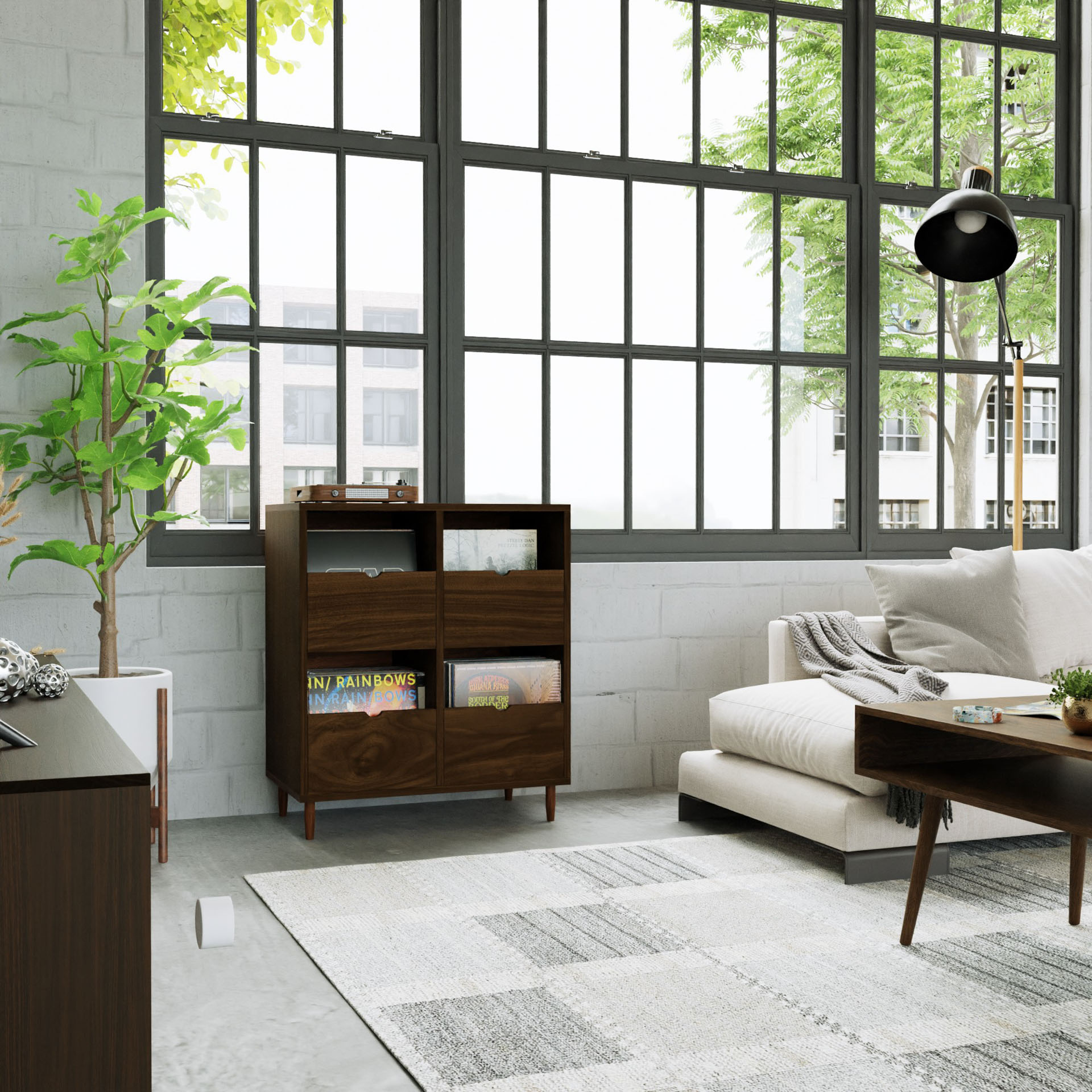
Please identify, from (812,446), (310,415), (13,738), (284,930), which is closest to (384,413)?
(310,415)

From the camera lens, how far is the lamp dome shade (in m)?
4.12

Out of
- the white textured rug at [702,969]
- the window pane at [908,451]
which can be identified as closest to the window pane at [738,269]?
the window pane at [908,451]

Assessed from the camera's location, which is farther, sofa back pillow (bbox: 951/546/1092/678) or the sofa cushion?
sofa back pillow (bbox: 951/546/1092/678)

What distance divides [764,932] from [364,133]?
2.90 m

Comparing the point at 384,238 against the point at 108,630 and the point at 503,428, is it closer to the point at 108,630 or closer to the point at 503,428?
Answer: the point at 503,428

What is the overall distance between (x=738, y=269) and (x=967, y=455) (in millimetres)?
1301

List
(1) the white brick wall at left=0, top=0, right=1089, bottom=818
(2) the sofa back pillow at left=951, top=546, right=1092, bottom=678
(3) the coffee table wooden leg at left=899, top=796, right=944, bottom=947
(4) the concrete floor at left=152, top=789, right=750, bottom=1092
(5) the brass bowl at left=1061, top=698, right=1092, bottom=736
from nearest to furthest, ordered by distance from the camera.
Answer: (4) the concrete floor at left=152, top=789, right=750, bottom=1092 < (5) the brass bowl at left=1061, top=698, right=1092, bottom=736 < (3) the coffee table wooden leg at left=899, top=796, right=944, bottom=947 < (1) the white brick wall at left=0, top=0, right=1089, bottom=818 < (2) the sofa back pillow at left=951, top=546, right=1092, bottom=678

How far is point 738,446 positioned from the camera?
4660mm

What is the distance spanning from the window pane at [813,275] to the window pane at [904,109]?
1.02 ft

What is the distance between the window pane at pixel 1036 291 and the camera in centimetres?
516

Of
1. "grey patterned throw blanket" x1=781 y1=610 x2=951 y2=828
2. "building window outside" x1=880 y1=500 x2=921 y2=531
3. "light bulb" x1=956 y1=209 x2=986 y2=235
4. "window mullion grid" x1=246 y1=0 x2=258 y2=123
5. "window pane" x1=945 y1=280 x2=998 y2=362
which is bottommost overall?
"grey patterned throw blanket" x1=781 y1=610 x2=951 y2=828

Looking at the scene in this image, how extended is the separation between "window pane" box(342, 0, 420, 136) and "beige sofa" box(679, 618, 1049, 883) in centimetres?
217

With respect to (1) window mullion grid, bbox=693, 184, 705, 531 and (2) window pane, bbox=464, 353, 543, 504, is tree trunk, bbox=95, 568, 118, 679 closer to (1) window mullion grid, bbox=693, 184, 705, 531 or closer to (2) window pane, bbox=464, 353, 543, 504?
(2) window pane, bbox=464, 353, 543, 504

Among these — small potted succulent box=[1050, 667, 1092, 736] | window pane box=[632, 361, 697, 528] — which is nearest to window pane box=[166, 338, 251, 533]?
window pane box=[632, 361, 697, 528]
